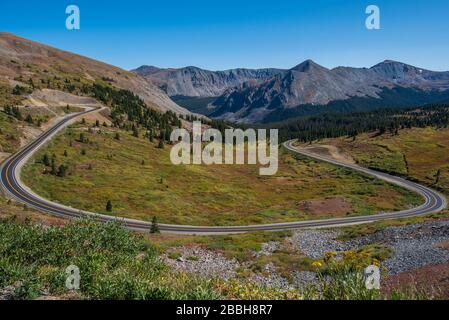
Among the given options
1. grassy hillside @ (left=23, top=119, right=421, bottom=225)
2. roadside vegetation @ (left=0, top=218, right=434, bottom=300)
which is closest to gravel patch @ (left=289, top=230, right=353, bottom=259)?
grassy hillside @ (left=23, top=119, right=421, bottom=225)

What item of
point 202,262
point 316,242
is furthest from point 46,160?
point 316,242

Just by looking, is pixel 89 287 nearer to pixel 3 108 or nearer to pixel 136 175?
pixel 136 175

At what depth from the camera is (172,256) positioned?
4325 centimetres

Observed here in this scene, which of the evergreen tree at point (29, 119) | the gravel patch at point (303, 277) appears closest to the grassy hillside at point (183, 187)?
the evergreen tree at point (29, 119)

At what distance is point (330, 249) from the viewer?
53.9 metres

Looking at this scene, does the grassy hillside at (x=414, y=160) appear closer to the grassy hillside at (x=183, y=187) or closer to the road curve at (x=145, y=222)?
the road curve at (x=145, y=222)

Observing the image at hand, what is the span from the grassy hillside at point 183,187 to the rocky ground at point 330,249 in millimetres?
28928

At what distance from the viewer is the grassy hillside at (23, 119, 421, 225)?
9012 cm

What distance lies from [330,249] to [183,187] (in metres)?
68.0

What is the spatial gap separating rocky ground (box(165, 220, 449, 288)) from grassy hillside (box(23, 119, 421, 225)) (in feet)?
94.9

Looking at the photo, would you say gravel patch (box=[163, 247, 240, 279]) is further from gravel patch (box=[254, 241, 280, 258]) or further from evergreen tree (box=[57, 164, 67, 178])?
evergreen tree (box=[57, 164, 67, 178])

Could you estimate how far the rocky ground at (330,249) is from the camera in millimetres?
38000

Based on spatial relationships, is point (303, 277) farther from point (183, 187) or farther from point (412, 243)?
point (183, 187)
